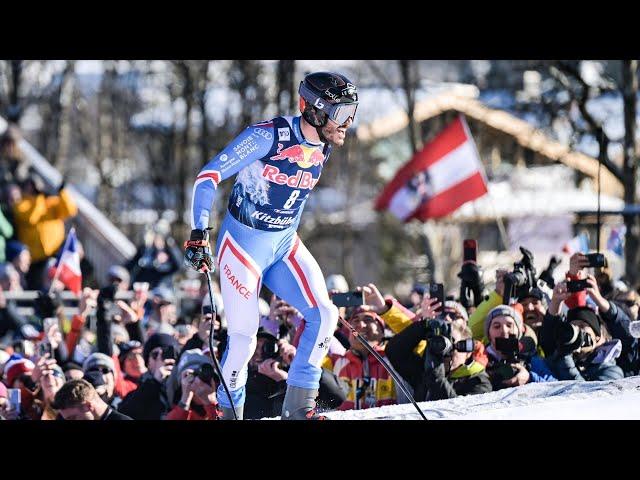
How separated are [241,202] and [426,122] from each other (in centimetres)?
2806

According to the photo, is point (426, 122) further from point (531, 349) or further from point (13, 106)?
point (531, 349)

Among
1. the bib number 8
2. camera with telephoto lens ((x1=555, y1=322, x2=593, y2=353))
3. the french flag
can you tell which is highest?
the bib number 8

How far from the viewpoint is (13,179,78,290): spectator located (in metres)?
14.8

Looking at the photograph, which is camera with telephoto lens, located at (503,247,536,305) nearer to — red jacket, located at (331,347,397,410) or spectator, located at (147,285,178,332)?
red jacket, located at (331,347,397,410)

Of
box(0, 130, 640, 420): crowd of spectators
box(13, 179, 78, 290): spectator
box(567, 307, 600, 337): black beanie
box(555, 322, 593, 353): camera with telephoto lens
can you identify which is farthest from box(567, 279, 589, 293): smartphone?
box(13, 179, 78, 290): spectator

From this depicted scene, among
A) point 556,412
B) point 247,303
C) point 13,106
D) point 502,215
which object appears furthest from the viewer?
point 502,215

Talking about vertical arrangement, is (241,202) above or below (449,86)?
below

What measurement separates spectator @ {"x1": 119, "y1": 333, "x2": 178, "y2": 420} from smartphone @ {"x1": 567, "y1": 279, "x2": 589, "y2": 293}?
8.94 feet

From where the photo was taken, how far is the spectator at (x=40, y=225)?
48.4 feet
